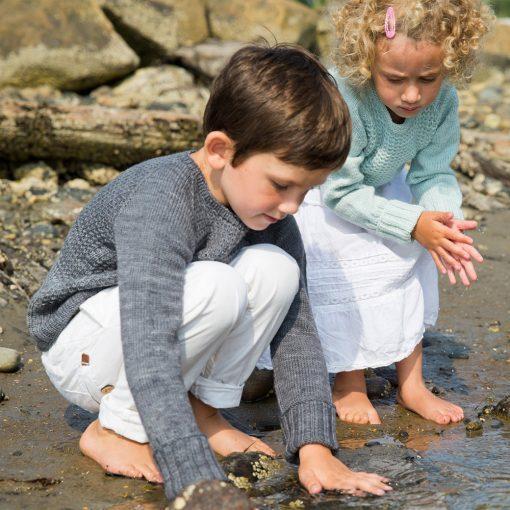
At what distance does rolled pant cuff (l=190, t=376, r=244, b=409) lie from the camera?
301 centimetres

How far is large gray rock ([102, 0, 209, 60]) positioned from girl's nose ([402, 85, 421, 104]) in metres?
5.86

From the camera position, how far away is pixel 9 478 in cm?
275

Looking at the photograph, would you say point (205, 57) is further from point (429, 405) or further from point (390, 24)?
point (429, 405)

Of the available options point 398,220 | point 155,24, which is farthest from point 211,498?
point 155,24

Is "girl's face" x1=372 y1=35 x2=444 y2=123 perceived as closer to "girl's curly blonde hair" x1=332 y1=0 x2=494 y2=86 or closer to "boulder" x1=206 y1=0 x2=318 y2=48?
"girl's curly blonde hair" x1=332 y1=0 x2=494 y2=86

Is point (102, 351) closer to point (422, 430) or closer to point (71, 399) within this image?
point (71, 399)

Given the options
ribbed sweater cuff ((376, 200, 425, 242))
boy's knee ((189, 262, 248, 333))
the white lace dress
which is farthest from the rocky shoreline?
ribbed sweater cuff ((376, 200, 425, 242))

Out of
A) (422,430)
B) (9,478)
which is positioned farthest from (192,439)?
(422,430)

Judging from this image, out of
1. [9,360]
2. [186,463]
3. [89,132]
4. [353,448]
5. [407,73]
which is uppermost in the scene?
[407,73]

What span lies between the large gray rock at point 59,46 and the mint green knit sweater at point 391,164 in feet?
15.3

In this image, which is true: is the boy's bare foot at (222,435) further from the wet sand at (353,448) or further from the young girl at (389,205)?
the young girl at (389,205)

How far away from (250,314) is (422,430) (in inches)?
32.9

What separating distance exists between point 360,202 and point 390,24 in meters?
0.66

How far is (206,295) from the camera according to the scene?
271 centimetres
